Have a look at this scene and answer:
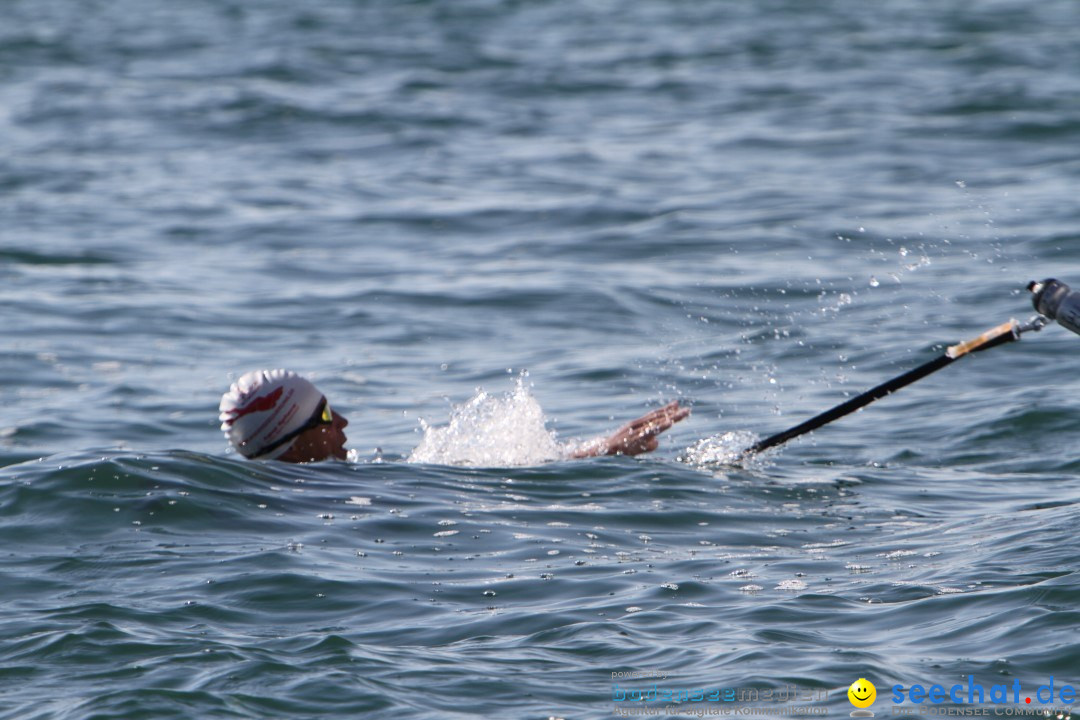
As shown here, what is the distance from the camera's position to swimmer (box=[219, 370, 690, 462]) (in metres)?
9.37

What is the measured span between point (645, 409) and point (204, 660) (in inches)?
238

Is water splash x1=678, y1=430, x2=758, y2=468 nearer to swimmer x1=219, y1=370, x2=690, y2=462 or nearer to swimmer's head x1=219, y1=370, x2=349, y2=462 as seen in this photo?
swimmer x1=219, y1=370, x2=690, y2=462

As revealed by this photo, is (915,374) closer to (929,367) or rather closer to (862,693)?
(929,367)

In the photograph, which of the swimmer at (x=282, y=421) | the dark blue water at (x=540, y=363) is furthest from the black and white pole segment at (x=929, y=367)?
the swimmer at (x=282, y=421)

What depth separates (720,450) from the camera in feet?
32.9

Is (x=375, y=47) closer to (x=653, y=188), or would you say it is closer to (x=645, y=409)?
(x=653, y=188)

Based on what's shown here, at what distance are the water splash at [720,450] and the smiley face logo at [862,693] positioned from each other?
381 cm

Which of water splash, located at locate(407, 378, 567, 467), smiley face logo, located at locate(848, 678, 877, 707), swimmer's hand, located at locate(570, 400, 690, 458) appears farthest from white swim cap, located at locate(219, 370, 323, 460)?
smiley face logo, located at locate(848, 678, 877, 707)

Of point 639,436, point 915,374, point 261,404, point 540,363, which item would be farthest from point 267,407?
point 540,363

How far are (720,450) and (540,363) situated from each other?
3.23 metres

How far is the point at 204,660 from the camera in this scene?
5957 millimetres

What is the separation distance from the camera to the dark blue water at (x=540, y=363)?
6.14 metres

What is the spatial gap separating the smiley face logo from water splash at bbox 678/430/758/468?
3.81m

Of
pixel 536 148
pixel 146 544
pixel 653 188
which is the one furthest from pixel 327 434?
pixel 536 148
